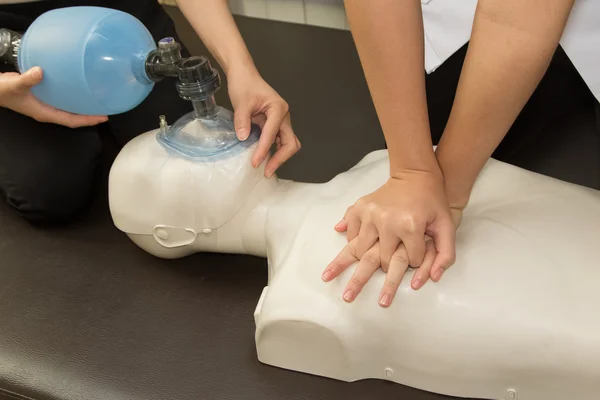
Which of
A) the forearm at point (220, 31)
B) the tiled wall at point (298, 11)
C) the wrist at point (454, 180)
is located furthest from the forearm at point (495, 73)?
the tiled wall at point (298, 11)

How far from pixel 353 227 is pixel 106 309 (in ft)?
1.34

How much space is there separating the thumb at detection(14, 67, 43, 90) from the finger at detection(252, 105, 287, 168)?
1.02 feet

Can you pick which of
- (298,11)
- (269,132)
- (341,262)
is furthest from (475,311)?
(298,11)

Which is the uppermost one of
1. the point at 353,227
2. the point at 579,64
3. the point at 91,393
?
the point at 579,64

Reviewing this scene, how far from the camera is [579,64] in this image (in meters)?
0.86

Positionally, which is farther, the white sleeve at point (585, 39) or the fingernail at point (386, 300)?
the white sleeve at point (585, 39)

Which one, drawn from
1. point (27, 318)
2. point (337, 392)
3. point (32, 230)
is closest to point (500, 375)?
point (337, 392)

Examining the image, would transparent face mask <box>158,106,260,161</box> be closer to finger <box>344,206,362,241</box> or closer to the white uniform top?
finger <box>344,206,362,241</box>

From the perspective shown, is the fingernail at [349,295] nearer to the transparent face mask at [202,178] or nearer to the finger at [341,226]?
the finger at [341,226]

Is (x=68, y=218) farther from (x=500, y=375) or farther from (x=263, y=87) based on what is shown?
(x=500, y=375)

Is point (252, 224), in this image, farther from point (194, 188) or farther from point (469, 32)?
point (469, 32)

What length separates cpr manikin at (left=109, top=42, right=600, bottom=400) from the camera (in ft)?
2.26

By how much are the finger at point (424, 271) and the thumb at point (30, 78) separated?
561mm

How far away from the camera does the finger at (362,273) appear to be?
28.0 inches
